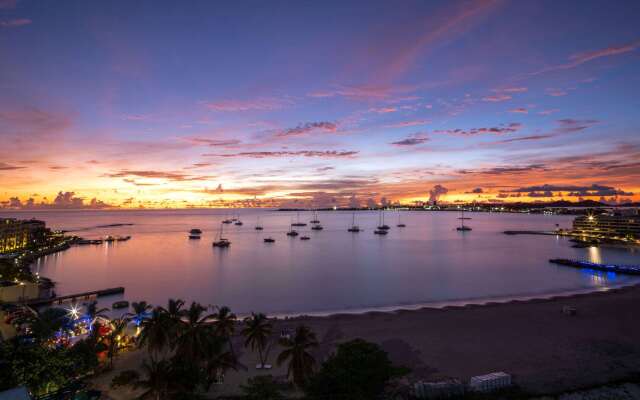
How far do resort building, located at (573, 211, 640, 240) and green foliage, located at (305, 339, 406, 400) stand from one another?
97418 mm

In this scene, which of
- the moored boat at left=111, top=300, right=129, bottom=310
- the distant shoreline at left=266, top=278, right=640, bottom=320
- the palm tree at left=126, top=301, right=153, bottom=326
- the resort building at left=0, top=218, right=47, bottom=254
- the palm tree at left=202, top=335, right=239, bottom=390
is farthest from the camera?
the resort building at left=0, top=218, right=47, bottom=254

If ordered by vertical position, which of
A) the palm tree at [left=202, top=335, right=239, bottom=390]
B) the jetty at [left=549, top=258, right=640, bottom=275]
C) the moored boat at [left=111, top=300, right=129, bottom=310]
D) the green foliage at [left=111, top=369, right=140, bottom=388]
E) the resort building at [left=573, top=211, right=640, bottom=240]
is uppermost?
the resort building at [left=573, top=211, right=640, bottom=240]

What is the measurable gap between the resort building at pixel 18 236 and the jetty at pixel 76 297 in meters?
45.7

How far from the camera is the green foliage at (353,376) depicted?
46.1 ft

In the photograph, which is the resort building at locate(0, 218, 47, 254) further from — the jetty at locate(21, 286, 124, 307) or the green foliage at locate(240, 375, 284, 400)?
the green foliage at locate(240, 375, 284, 400)

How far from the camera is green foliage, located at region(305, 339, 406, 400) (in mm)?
14062

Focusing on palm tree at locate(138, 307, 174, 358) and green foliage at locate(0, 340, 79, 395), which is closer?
green foliage at locate(0, 340, 79, 395)

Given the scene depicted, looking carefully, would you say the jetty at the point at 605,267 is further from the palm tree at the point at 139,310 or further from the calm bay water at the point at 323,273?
the palm tree at the point at 139,310

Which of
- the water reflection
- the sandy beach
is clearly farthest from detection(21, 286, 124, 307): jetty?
the water reflection

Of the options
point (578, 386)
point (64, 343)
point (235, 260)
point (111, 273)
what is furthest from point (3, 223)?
point (578, 386)

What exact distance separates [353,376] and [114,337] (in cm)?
1474

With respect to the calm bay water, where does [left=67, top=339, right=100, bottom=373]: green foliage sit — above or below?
above

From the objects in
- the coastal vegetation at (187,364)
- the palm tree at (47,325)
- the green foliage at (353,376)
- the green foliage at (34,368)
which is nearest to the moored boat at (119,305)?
the coastal vegetation at (187,364)

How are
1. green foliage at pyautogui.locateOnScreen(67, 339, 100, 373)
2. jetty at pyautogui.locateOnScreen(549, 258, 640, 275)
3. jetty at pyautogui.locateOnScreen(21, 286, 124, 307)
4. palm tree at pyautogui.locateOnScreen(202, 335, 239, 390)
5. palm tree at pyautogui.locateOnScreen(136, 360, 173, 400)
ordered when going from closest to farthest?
palm tree at pyautogui.locateOnScreen(136, 360, 173, 400) < palm tree at pyautogui.locateOnScreen(202, 335, 239, 390) < green foliage at pyautogui.locateOnScreen(67, 339, 100, 373) < jetty at pyautogui.locateOnScreen(21, 286, 124, 307) < jetty at pyautogui.locateOnScreen(549, 258, 640, 275)
